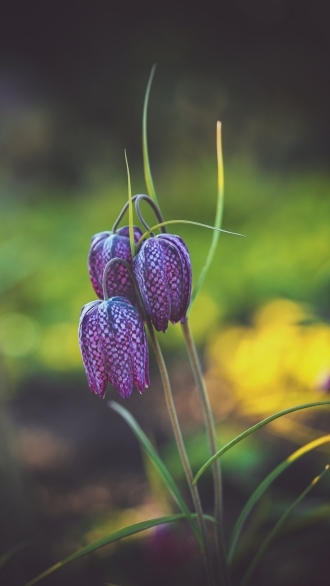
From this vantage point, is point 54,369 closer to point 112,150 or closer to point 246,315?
point 246,315

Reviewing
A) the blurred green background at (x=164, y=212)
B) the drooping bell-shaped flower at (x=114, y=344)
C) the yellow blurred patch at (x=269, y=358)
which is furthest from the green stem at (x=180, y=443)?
the yellow blurred patch at (x=269, y=358)

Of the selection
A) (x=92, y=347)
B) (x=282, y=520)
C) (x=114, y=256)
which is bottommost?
(x=282, y=520)

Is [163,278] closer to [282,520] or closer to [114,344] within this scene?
[114,344]

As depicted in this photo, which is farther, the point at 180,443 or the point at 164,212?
the point at 164,212

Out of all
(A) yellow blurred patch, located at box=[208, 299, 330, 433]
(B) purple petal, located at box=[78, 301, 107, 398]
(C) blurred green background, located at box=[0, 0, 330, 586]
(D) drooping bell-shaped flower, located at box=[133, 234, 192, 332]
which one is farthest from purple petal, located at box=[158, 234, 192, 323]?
(A) yellow blurred patch, located at box=[208, 299, 330, 433]

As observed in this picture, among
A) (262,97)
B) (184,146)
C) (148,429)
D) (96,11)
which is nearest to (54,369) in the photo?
(148,429)

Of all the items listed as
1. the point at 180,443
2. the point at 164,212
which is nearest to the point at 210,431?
the point at 180,443
